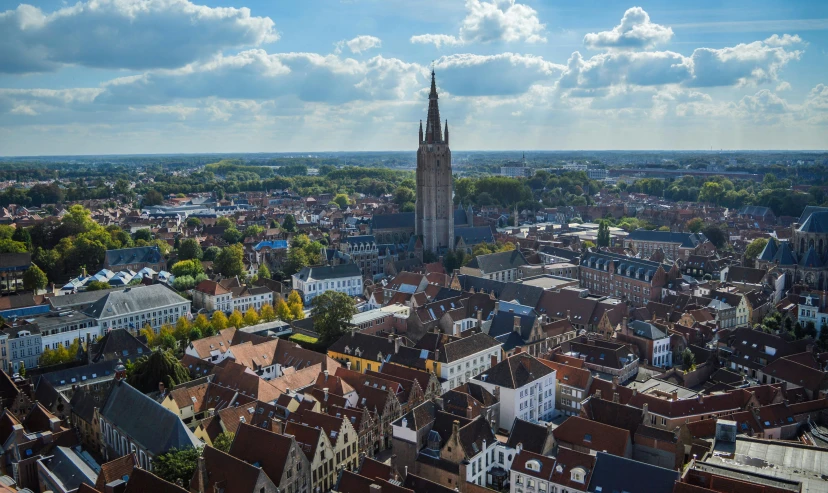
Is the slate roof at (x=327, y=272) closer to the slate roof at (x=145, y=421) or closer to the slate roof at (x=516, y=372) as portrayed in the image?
the slate roof at (x=516, y=372)

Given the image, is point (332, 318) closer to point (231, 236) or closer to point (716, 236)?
point (231, 236)

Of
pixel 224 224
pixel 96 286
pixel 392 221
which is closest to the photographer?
pixel 96 286

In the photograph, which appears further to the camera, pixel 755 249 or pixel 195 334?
pixel 755 249

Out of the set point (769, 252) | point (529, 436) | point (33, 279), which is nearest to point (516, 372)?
point (529, 436)

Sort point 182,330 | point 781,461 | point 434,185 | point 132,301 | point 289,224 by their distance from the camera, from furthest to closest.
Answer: point 289,224
point 434,185
point 132,301
point 182,330
point 781,461

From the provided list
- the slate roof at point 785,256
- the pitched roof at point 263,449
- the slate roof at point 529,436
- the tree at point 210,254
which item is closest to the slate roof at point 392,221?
the tree at point 210,254

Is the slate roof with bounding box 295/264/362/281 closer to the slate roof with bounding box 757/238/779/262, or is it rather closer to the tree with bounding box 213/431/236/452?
the tree with bounding box 213/431/236/452
